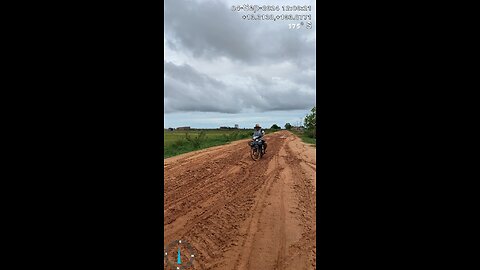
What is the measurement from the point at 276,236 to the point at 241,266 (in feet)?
1.33

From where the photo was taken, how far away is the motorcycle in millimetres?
3000

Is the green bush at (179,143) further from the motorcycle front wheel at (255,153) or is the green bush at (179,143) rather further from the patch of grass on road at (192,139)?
the motorcycle front wheel at (255,153)

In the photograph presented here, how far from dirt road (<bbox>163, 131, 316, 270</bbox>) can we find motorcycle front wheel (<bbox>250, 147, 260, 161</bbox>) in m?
0.33

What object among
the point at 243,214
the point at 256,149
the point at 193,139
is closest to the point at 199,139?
the point at 193,139

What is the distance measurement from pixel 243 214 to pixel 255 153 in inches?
35.7

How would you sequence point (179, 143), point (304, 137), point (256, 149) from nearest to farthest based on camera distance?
1. point (179, 143)
2. point (304, 137)
3. point (256, 149)

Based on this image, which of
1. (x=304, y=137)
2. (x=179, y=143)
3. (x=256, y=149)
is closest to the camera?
(x=179, y=143)

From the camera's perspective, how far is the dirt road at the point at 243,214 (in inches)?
91.5

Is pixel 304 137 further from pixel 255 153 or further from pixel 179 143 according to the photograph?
pixel 179 143

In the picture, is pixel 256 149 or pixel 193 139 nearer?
pixel 193 139

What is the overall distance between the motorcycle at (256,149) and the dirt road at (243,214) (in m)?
0.18

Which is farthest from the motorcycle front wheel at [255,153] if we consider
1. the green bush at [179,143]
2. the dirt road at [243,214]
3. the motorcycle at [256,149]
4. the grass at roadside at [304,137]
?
the green bush at [179,143]

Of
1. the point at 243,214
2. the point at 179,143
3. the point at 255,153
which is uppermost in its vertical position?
the point at 179,143

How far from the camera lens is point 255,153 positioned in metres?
3.29
